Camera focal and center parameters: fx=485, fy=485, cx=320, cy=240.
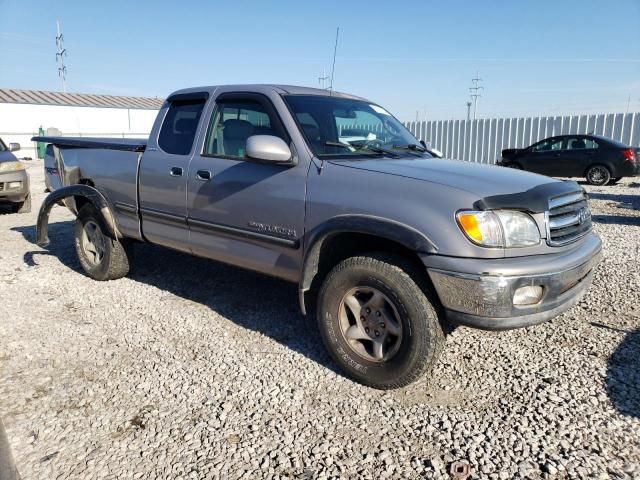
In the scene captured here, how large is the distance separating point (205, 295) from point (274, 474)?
107 inches

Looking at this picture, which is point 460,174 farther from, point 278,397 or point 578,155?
point 578,155

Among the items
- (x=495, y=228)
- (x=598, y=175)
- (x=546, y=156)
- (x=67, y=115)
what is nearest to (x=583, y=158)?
(x=598, y=175)

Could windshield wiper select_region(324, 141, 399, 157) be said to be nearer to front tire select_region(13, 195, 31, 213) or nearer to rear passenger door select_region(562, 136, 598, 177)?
front tire select_region(13, 195, 31, 213)

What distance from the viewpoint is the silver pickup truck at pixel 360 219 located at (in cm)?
268

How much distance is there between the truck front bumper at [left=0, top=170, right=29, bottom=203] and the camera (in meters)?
8.78

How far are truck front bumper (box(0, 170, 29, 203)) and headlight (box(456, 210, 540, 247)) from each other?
8.94 meters

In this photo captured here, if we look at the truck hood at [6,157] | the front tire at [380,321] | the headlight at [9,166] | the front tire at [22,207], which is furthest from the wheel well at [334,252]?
the front tire at [22,207]

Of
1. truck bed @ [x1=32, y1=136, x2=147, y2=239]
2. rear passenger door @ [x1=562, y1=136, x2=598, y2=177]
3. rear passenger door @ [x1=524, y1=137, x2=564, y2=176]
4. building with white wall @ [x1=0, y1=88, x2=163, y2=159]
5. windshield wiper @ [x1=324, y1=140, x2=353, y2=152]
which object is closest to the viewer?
windshield wiper @ [x1=324, y1=140, x2=353, y2=152]

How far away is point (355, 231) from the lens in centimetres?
297

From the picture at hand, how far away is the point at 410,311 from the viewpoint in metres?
2.81

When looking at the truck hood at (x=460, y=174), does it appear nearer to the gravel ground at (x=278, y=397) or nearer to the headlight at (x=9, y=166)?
the gravel ground at (x=278, y=397)

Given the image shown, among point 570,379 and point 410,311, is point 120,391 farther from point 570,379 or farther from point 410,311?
point 570,379

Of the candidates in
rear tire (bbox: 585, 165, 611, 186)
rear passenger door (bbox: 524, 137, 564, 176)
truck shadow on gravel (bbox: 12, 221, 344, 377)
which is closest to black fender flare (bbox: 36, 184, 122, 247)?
truck shadow on gravel (bbox: 12, 221, 344, 377)

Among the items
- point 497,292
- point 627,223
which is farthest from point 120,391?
point 627,223
